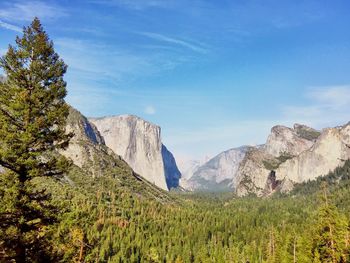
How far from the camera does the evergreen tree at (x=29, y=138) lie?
2131cm

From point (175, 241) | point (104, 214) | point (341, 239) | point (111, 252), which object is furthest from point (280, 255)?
point (104, 214)

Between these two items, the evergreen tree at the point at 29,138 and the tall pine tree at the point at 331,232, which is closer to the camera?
the evergreen tree at the point at 29,138

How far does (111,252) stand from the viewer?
5664 inches

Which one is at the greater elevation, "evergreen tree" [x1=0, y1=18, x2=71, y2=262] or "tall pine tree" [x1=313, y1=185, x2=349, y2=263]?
"evergreen tree" [x1=0, y1=18, x2=71, y2=262]

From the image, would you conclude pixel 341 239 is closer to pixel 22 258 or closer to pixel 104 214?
pixel 22 258

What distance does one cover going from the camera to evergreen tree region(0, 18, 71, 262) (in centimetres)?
2131

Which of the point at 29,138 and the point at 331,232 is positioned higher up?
the point at 29,138

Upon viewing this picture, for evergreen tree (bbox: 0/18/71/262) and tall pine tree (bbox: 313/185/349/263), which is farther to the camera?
tall pine tree (bbox: 313/185/349/263)

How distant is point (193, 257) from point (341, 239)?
362 ft

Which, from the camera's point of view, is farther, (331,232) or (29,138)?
(331,232)

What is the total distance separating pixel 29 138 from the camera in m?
22.4

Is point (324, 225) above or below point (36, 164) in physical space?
below

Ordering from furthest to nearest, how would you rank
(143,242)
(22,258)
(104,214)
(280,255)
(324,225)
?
1. (104,214)
2. (143,242)
3. (280,255)
4. (324,225)
5. (22,258)

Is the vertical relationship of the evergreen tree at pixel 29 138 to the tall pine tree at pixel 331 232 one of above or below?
above
